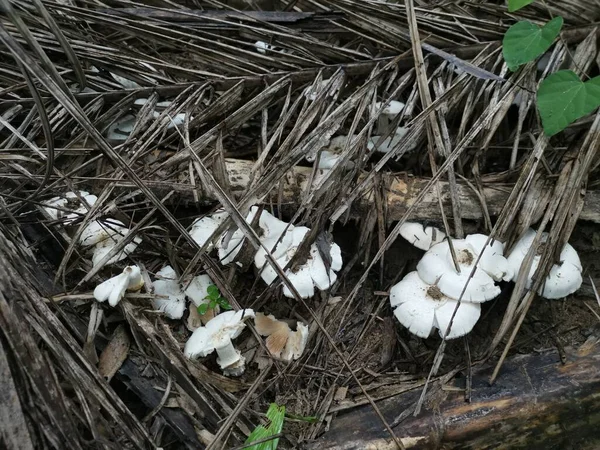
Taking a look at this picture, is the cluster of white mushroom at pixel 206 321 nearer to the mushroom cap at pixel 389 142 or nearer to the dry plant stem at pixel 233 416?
the dry plant stem at pixel 233 416

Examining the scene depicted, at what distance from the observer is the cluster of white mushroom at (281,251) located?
207 centimetres

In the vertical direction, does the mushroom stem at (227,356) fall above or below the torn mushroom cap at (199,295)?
below

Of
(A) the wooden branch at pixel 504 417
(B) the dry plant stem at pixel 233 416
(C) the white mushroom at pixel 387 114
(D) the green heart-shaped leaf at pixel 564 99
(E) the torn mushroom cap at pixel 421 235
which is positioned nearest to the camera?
(B) the dry plant stem at pixel 233 416

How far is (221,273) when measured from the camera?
213cm

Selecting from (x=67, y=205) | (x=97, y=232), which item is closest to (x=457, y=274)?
(x=97, y=232)

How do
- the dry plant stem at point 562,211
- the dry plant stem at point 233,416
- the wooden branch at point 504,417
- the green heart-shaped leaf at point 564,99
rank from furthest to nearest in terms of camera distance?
the dry plant stem at point 562,211 < the green heart-shaped leaf at point 564,99 < the wooden branch at point 504,417 < the dry plant stem at point 233,416

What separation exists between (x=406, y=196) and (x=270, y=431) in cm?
116

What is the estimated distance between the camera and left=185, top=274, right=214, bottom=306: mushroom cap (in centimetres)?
216

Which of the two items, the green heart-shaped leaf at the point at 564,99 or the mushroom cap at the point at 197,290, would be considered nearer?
the green heart-shaped leaf at the point at 564,99

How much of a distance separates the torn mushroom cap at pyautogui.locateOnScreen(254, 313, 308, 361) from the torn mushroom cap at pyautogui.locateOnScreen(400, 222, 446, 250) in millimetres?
611

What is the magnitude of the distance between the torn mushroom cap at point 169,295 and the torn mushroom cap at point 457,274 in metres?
1.05

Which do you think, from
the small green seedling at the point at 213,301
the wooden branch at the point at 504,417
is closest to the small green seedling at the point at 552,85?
the wooden branch at the point at 504,417

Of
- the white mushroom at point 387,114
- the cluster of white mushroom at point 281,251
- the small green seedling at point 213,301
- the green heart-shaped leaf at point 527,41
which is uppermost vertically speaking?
the green heart-shaped leaf at point 527,41

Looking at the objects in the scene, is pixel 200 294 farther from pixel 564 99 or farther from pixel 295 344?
pixel 564 99
